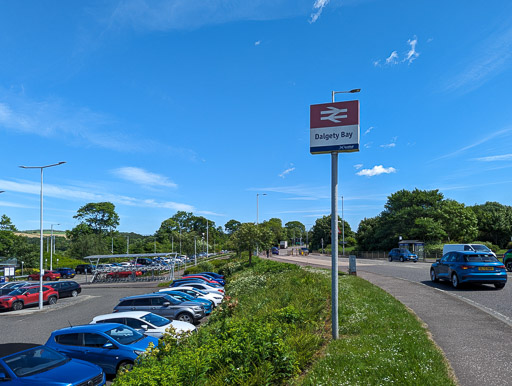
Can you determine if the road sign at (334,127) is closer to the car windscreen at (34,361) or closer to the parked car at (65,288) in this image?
the car windscreen at (34,361)

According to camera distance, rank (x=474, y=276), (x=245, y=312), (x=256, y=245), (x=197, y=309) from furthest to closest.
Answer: (x=256, y=245), (x=197, y=309), (x=474, y=276), (x=245, y=312)

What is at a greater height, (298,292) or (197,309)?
(298,292)

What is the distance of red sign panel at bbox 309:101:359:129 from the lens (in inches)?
295

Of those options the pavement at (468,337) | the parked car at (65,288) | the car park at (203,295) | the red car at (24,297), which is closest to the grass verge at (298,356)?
the pavement at (468,337)

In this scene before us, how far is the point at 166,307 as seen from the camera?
15.6m

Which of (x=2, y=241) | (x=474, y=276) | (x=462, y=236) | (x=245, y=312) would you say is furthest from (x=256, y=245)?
(x=2, y=241)

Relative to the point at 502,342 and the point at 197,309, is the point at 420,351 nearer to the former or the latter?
the point at 502,342

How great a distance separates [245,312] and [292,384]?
14.3 ft

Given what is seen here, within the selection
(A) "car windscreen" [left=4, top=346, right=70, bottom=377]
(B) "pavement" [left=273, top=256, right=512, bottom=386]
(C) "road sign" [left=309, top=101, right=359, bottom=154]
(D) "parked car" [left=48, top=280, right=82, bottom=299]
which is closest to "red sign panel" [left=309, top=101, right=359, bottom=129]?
(C) "road sign" [left=309, top=101, right=359, bottom=154]

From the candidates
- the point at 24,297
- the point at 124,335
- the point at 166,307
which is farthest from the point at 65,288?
the point at 124,335

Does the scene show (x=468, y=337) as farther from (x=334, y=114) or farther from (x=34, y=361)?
(x=34, y=361)

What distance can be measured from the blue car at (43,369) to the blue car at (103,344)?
1209mm

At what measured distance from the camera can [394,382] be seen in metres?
4.62

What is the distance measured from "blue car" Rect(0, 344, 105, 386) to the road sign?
6.78 meters
